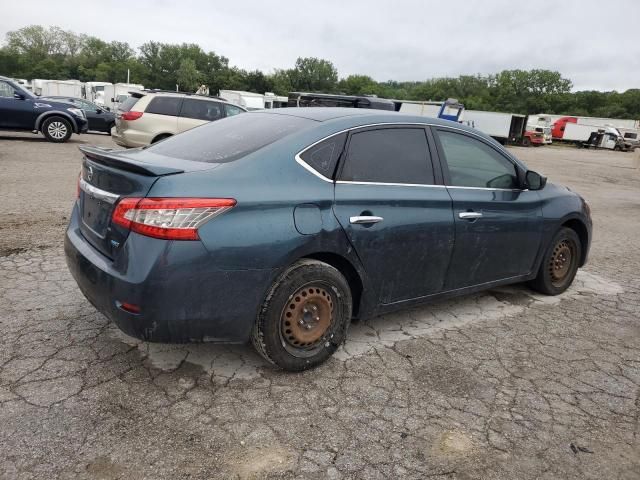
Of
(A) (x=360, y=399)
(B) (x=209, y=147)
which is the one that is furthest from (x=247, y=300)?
(B) (x=209, y=147)

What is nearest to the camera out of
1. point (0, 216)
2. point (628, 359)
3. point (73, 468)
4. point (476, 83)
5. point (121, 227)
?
point (73, 468)

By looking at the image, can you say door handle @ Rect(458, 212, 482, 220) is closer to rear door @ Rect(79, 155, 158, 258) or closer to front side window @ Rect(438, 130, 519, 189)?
front side window @ Rect(438, 130, 519, 189)

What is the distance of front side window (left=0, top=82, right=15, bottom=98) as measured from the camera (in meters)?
13.6

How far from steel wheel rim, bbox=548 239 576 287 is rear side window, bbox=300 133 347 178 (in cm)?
262

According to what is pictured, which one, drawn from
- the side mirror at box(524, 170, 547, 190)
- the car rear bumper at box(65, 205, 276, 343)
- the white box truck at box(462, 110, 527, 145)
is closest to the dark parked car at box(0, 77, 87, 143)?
the car rear bumper at box(65, 205, 276, 343)

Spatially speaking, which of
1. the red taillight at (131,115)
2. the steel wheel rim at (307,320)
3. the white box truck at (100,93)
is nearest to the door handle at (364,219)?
the steel wheel rim at (307,320)

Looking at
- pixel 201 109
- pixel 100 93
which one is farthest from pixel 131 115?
pixel 100 93

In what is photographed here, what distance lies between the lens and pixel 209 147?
3.27 meters

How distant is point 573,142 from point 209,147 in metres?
54.7

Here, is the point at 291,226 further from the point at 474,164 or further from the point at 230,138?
the point at 474,164

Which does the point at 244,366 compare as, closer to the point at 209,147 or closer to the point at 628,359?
the point at 209,147

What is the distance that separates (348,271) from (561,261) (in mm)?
2655

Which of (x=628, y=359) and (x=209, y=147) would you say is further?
(x=628, y=359)

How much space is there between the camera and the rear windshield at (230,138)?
3094mm
